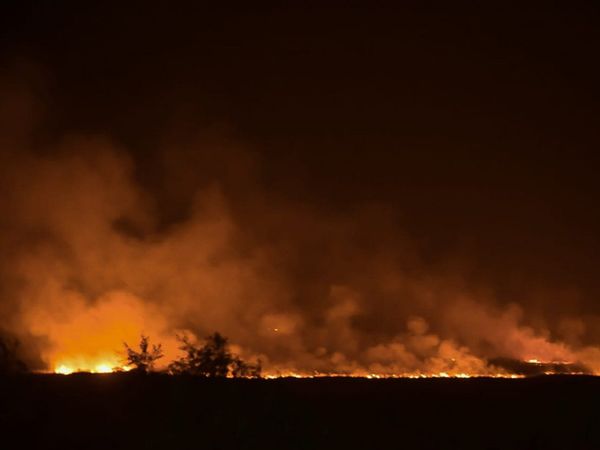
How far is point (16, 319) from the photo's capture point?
1127 inches

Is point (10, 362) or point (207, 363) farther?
point (207, 363)

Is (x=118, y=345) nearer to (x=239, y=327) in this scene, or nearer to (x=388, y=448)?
(x=239, y=327)

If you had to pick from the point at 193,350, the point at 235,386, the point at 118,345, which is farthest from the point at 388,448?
the point at 118,345

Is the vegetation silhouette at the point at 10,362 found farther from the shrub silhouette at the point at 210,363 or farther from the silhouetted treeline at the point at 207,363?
the shrub silhouette at the point at 210,363

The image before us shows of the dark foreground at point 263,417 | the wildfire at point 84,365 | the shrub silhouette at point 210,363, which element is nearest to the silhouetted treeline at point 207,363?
the shrub silhouette at point 210,363

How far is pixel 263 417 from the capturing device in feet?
45.4

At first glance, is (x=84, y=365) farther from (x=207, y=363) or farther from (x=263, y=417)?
(x=263, y=417)

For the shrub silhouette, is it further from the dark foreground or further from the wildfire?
the wildfire

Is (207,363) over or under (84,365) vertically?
under

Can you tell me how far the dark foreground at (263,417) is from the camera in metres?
13.0

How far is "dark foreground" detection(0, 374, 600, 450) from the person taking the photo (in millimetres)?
12953

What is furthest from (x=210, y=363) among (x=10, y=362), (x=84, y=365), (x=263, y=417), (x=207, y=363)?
(x=84, y=365)

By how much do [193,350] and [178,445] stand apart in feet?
22.7

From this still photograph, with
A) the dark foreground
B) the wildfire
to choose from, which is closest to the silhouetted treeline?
the dark foreground
